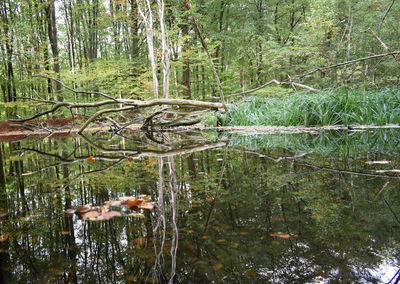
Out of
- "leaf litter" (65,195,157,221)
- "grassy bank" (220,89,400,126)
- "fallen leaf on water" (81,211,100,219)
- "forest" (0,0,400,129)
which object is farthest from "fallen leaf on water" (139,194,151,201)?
"forest" (0,0,400,129)

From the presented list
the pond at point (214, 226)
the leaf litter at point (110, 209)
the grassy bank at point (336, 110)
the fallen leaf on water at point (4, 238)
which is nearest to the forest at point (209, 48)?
the grassy bank at point (336, 110)

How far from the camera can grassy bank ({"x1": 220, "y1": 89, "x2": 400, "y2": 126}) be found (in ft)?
14.0

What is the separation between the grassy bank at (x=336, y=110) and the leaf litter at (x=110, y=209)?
4.14 m

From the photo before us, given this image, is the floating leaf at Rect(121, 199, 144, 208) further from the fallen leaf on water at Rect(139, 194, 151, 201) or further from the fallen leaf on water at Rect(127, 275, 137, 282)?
the fallen leaf on water at Rect(127, 275, 137, 282)

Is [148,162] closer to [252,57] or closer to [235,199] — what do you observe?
[235,199]

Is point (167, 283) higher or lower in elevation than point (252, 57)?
lower

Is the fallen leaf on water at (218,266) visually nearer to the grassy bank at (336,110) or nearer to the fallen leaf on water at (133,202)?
the fallen leaf on water at (133,202)

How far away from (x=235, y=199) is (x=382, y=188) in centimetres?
74

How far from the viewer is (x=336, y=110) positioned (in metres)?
4.70

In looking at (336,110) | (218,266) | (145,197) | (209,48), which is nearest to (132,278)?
(218,266)

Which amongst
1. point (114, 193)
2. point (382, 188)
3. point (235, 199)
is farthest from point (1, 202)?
point (382, 188)

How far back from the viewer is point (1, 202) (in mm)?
1484

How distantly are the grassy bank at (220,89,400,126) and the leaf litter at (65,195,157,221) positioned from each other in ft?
13.6

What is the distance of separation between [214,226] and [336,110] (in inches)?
176
